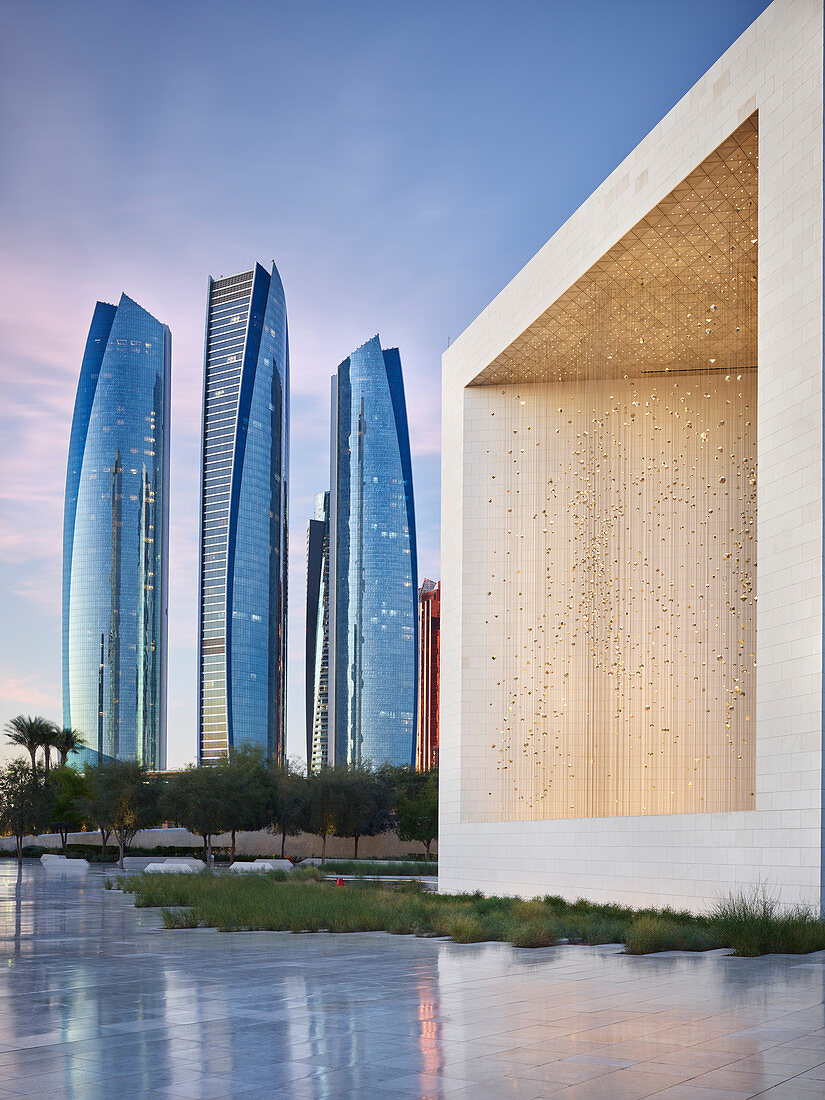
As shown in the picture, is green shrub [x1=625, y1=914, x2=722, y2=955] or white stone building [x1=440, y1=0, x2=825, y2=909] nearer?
green shrub [x1=625, y1=914, x2=722, y2=955]

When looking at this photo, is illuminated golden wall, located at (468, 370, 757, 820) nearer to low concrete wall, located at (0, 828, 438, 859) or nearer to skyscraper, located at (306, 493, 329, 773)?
low concrete wall, located at (0, 828, 438, 859)

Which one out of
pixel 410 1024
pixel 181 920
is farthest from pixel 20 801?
pixel 410 1024

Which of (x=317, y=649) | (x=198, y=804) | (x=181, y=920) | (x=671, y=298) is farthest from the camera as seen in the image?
(x=317, y=649)

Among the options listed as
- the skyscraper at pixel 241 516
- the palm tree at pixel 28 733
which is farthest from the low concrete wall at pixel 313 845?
the skyscraper at pixel 241 516

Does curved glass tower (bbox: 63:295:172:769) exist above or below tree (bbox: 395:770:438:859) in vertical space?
above

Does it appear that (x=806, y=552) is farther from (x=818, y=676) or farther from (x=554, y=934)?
(x=554, y=934)

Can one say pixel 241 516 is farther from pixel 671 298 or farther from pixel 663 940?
pixel 663 940

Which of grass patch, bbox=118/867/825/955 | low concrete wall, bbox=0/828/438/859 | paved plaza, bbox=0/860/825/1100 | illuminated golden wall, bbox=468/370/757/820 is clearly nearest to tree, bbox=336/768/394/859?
low concrete wall, bbox=0/828/438/859
